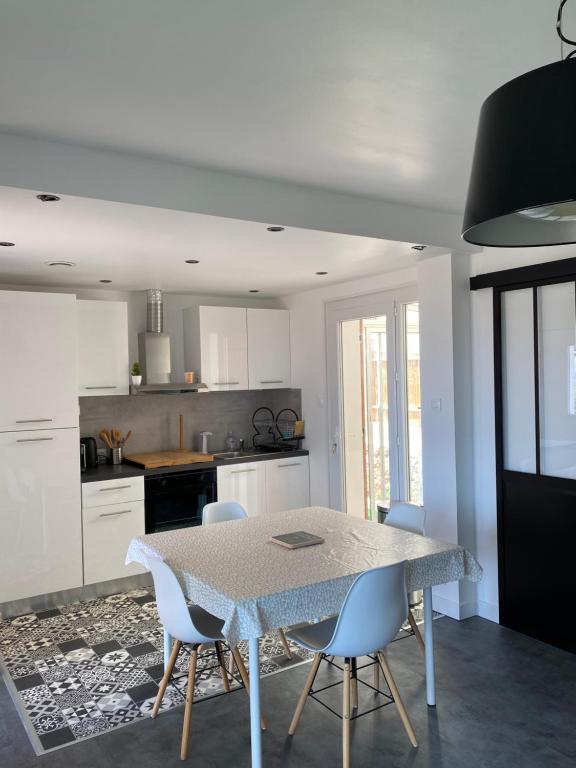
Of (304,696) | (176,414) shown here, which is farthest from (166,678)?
(176,414)

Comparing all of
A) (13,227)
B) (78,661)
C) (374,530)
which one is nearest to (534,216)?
(374,530)

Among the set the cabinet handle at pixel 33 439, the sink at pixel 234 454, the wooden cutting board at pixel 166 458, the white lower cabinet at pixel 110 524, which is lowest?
the white lower cabinet at pixel 110 524

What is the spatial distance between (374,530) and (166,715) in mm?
1416

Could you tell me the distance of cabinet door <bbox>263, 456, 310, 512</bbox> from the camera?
578 centimetres

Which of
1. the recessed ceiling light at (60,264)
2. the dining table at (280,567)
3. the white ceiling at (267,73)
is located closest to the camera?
the white ceiling at (267,73)

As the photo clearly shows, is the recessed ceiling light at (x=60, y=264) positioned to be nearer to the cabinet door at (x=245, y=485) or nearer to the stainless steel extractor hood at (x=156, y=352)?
the stainless steel extractor hood at (x=156, y=352)

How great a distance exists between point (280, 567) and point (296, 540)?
0.41m

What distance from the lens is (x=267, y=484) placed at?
5754 mm

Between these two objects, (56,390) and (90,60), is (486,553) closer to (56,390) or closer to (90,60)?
(56,390)

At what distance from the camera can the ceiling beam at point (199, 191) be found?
8.67ft

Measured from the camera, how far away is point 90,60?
6.50ft

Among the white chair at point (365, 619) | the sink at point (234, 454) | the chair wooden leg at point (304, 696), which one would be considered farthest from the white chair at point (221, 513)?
the sink at point (234, 454)

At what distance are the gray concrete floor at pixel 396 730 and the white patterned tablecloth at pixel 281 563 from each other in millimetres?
681

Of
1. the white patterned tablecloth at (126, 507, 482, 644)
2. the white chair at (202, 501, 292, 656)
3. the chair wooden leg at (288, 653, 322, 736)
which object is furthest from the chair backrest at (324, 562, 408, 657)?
the white chair at (202, 501, 292, 656)
